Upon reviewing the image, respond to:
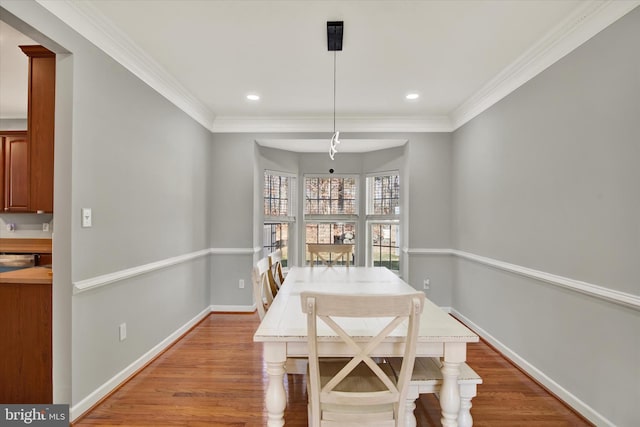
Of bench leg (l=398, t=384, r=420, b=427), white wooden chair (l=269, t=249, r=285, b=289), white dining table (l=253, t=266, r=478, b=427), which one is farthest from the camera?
white wooden chair (l=269, t=249, r=285, b=289)

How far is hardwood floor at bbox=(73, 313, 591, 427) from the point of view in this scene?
2016 mm

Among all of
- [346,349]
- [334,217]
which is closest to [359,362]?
[346,349]

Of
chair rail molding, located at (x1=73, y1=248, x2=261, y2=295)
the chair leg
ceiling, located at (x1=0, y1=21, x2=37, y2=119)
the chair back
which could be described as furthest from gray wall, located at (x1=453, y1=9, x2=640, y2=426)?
ceiling, located at (x1=0, y1=21, x2=37, y2=119)

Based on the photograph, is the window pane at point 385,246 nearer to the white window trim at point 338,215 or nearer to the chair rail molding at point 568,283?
the white window trim at point 338,215

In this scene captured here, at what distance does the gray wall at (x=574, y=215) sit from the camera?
1.75m

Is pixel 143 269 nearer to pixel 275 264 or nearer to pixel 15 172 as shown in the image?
pixel 275 264

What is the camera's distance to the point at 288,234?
16.7 ft

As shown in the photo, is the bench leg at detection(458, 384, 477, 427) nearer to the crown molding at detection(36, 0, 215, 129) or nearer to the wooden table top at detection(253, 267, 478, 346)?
the wooden table top at detection(253, 267, 478, 346)

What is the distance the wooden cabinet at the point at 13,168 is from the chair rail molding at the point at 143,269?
2.49 metres

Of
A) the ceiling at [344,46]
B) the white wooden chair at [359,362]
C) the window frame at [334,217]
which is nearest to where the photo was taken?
the white wooden chair at [359,362]

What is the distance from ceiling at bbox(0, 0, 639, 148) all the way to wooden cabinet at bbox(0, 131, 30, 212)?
8.50 ft

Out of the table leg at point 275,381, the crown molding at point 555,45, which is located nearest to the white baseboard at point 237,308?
the table leg at point 275,381

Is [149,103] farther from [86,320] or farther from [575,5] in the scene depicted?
[575,5]

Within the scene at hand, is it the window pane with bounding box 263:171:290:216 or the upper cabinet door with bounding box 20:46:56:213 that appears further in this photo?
the window pane with bounding box 263:171:290:216
